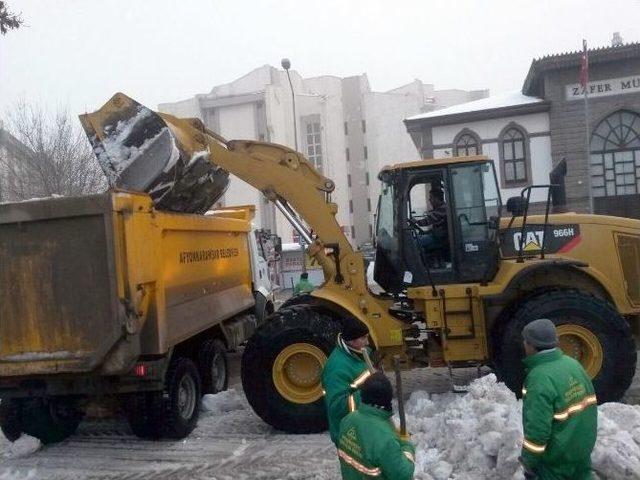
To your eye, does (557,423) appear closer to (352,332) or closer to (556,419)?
(556,419)

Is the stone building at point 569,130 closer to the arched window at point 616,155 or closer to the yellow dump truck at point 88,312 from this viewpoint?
the arched window at point 616,155

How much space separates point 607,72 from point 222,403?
2483 centimetres

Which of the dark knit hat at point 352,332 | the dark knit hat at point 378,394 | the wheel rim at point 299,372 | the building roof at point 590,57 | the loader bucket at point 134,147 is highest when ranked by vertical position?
the building roof at point 590,57

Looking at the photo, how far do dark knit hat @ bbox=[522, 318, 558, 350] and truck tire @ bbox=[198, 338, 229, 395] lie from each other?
5472 millimetres

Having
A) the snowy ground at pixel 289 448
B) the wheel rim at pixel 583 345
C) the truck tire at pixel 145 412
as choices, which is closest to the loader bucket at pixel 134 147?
the truck tire at pixel 145 412

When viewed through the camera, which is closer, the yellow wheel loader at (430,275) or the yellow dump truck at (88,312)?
the yellow dump truck at (88,312)

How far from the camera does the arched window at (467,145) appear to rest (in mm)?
29625

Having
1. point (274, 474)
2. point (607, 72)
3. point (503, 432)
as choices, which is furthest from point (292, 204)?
point (607, 72)

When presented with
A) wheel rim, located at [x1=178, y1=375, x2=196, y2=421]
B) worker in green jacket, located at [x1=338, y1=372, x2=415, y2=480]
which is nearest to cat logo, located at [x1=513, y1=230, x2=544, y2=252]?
wheel rim, located at [x1=178, y1=375, x2=196, y2=421]

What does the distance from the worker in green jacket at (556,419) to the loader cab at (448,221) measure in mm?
3851

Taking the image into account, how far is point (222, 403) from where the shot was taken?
8.60 meters

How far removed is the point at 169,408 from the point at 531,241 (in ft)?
14.4

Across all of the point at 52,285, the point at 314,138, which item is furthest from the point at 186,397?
the point at 314,138

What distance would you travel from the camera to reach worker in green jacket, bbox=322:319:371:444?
453 cm
